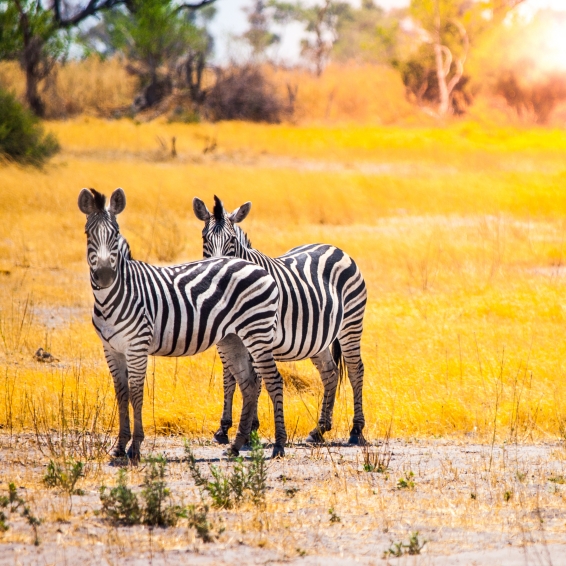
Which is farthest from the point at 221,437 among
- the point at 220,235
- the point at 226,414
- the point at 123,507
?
the point at 123,507

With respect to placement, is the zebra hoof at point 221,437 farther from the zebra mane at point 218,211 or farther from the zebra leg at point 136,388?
the zebra mane at point 218,211

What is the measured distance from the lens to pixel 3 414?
6523 millimetres

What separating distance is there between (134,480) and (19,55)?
2812cm

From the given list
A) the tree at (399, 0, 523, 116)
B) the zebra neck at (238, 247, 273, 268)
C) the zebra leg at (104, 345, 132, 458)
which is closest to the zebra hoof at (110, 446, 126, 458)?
the zebra leg at (104, 345, 132, 458)

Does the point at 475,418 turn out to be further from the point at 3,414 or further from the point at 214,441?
the point at 3,414

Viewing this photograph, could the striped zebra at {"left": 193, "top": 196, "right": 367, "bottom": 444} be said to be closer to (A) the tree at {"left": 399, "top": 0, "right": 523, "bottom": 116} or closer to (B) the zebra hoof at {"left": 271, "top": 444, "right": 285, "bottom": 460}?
(B) the zebra hoof at {"left": 271, "top": 444, "right": 285, "bottom": 460}

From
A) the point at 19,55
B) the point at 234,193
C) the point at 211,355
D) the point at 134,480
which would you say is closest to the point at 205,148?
the point at 234,193

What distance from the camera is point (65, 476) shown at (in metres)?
4.77

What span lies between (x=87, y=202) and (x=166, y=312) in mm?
806

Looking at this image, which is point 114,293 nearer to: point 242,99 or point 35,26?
point 35,26

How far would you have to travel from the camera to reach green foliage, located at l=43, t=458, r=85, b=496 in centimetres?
474

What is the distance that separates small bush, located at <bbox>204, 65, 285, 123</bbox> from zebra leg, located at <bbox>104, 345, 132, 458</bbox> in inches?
1181

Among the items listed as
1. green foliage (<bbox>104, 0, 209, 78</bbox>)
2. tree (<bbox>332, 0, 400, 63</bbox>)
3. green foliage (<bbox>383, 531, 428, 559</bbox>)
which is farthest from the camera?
tree (<bbox>332, 0, 400, 63</bbox>)

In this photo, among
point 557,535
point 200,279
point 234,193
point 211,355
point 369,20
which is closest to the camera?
point 557,535
